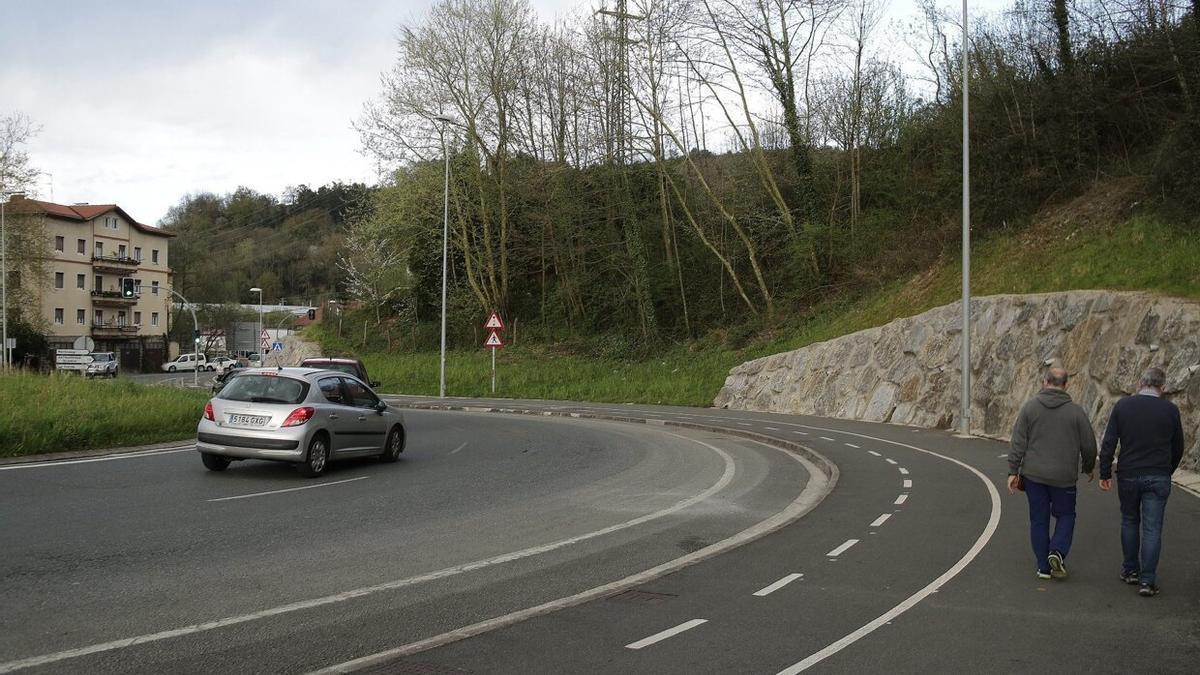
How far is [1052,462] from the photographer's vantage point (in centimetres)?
715

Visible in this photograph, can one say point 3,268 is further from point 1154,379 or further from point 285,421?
point 1154,379

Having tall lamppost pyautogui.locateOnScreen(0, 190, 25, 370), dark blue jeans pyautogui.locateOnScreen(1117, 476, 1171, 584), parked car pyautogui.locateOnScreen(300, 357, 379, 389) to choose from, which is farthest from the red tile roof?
dark blue jeans pyautogui.locateOnScreen(1117, 476, 1171, 584)

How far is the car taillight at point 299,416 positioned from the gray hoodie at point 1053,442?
9187mm

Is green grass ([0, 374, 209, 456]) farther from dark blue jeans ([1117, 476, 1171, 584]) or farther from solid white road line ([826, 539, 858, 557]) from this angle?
dark blue jeans ([1117, 476, 1171, 584])

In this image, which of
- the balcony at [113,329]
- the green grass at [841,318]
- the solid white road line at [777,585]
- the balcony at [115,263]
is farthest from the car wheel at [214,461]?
the balcony at [115,263]

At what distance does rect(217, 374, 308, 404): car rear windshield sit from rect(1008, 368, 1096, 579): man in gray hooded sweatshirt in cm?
957

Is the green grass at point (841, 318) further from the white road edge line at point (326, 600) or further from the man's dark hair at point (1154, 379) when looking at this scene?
the white road edge line at point (326, 600)

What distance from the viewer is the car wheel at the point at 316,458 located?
494 inches

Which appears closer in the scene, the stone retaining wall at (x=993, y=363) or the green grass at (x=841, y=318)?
the stone retaining wall at (x=993, y=363)

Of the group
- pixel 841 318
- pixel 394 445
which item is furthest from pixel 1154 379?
pixel 841 318

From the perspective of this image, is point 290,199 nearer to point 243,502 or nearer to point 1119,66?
point 1119,66

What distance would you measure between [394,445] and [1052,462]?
10750 mm

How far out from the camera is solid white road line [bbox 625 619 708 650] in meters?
5.34

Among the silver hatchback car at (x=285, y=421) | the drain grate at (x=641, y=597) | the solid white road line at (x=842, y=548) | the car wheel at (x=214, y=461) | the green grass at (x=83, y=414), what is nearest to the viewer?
the drain grate at (x=641, y=597)
